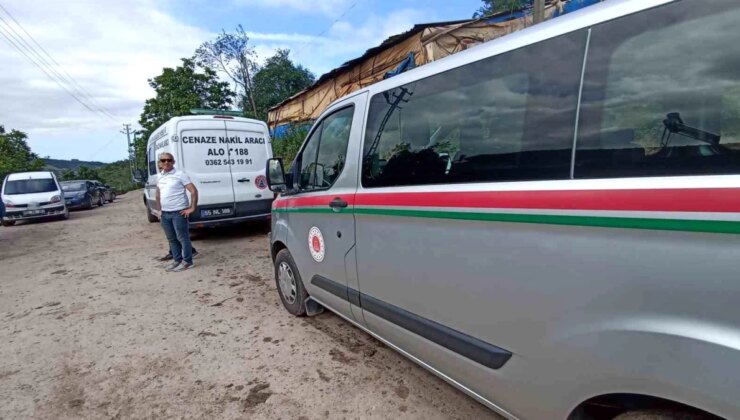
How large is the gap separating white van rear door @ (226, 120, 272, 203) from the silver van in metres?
5.48

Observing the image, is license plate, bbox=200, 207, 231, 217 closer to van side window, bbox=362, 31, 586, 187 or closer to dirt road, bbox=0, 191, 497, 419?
dirt road, bbox=0, 191, 497, 419

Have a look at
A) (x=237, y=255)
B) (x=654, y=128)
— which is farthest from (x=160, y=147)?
(x=654, y=128)

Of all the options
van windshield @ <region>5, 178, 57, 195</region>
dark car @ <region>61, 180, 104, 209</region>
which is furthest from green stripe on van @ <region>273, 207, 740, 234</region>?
dark car @ <region>61, 180, 104, 209</region>

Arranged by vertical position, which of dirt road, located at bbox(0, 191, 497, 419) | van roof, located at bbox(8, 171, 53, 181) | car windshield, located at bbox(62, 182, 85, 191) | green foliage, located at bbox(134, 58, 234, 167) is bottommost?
dirt road, located at bbox(0, 191, 497, 419)

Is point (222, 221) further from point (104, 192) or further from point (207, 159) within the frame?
point (104, 192)

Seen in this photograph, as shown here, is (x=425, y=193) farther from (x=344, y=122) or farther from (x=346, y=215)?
(x=344, y=122)

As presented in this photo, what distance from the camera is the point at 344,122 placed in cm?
278

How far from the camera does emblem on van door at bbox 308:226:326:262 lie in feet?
9.59

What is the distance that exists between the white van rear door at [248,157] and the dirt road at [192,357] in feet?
6.86

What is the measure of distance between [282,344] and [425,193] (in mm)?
2059

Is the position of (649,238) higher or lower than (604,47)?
lower

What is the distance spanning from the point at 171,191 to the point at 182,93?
21.8 metres

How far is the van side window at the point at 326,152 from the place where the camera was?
2742 millimetres

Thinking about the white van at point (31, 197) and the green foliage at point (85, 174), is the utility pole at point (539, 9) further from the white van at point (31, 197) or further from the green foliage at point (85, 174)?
the green foliage at point (85, 174)
